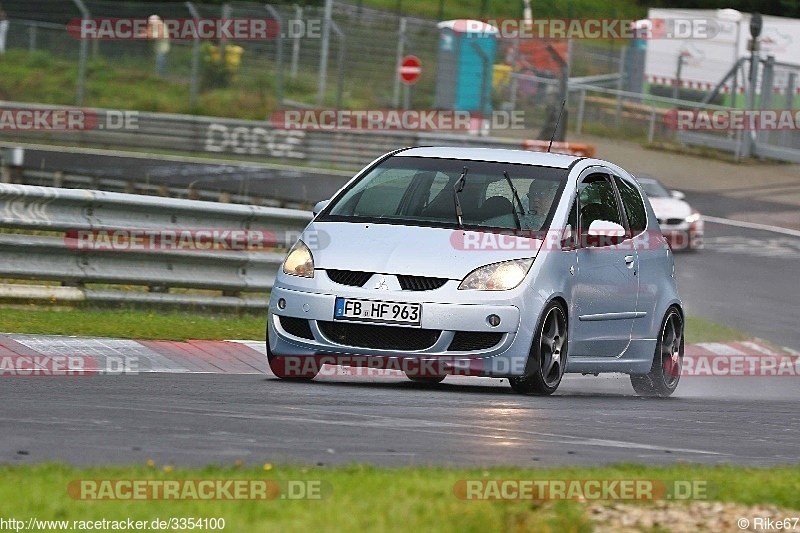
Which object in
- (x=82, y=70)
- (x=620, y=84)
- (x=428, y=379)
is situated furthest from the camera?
(x=620, y=84)

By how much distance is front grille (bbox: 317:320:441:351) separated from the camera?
919cm

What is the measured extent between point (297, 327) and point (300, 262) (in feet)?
1.27

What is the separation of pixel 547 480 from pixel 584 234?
440 centimetres

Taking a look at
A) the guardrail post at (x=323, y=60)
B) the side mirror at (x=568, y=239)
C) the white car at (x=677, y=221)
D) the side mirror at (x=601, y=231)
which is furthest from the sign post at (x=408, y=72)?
the side mirror at (x=568, y=239)

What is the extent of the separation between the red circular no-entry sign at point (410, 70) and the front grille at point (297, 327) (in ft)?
89.7

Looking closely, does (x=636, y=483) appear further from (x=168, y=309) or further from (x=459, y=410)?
(x=168, y=309)

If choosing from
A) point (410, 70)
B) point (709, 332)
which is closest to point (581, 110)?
point (410, 70)

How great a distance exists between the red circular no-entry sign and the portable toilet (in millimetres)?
861

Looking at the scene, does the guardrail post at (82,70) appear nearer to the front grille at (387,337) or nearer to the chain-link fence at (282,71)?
the chain-link fence at (282,71)

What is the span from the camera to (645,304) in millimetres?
11102

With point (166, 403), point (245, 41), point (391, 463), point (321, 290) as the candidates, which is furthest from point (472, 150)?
point (245, 41)

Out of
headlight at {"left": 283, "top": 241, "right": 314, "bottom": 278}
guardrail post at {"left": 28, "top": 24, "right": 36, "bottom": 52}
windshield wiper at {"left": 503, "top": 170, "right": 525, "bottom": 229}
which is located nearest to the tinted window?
windshield wiper at {"left": 503, "top": 170, "right": 525, "bottom": 229}

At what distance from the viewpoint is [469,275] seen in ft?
30.3

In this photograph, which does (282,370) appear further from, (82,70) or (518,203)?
(82,70)
